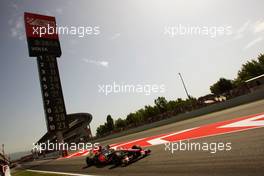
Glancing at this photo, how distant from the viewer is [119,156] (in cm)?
1112

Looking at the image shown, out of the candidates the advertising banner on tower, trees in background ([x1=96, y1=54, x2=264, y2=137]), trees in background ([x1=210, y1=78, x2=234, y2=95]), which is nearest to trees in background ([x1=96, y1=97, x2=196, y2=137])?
trees in background ([x1=96, y1=54, x2=264, y2=137])

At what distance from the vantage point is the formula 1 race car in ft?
34.6

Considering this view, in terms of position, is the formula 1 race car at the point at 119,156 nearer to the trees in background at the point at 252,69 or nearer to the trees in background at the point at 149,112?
the trees in background at the point at 149,112

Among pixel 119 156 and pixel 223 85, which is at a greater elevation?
pixel 223 85

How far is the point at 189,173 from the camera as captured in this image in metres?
6.34

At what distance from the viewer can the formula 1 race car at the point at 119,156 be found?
34.6 feet

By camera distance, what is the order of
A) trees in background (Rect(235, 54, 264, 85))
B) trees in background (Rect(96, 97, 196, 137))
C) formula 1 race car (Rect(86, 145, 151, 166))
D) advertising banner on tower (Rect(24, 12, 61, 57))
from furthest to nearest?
trees in background (Rect(96, 97, 196, 137)) → trees in background (Rect(235, 54, 264, 85)) → advertising banner on tower (Rect(24, 12, 61, 57)) → formula 1 race car (Rect(86, 145, 151, 166))

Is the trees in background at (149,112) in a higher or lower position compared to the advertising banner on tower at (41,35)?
lower

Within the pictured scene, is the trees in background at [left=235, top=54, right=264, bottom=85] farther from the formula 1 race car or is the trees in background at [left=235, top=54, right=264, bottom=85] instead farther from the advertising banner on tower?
the formula 1 race car

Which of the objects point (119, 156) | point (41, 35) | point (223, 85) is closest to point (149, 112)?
point (223, 85)

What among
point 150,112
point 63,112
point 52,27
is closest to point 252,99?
point 63,112

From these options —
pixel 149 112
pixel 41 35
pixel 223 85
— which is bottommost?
pixel 149 112

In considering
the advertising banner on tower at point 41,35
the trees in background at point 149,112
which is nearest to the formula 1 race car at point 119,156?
the advertising banner on tower at point 41,35

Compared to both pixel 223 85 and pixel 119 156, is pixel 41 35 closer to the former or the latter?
pixel 119 156
